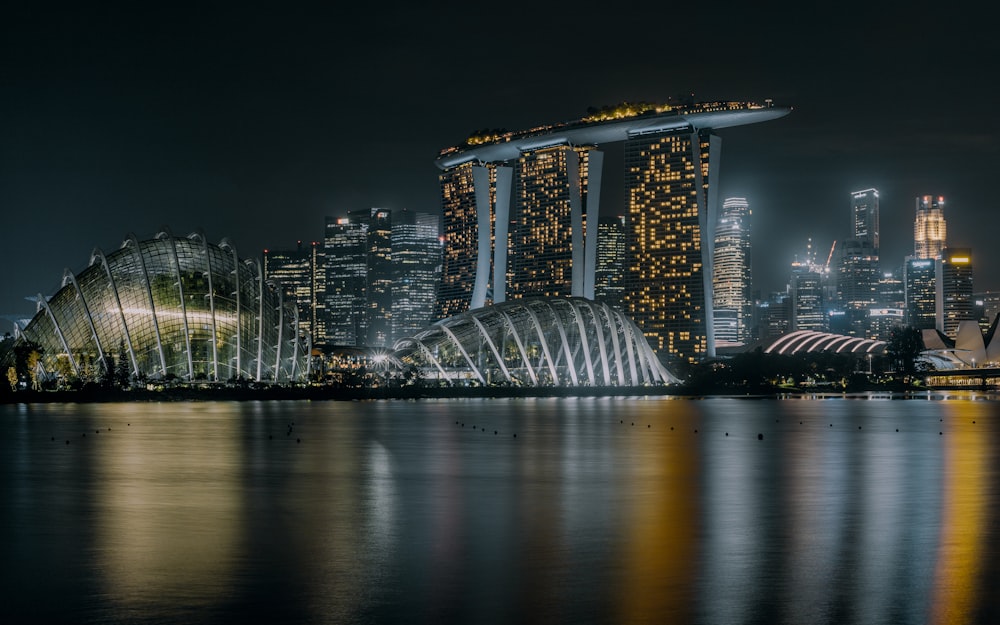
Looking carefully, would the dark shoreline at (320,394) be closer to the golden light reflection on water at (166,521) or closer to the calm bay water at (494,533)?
the calm bay water at (494,533)

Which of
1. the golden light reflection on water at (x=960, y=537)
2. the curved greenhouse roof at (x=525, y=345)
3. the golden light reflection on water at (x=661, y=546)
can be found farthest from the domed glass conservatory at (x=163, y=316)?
the golden light reflection on water at (x=960, y=537)

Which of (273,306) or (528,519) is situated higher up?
(273,306)

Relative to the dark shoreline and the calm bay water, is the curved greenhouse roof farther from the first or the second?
the calm bay water

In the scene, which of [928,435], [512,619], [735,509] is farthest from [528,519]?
[928,435]

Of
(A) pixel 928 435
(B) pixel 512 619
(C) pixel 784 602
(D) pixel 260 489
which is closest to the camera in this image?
(B) pixel 512 619

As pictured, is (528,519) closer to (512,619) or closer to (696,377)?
(512,619)

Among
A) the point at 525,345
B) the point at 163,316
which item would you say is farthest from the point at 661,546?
the point at 525,345

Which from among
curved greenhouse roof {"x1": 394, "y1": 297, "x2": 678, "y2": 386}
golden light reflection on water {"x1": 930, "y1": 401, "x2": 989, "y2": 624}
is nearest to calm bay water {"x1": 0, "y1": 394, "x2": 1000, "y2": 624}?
golden light reflection on water {"x1": 930, "y1": 401, "x2": 989, "y2": 624}
